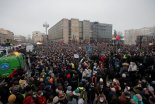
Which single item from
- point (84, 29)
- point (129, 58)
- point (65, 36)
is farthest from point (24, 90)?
point (84, 29)

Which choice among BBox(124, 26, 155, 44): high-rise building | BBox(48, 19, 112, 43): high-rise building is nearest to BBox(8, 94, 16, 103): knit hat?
BBox(48, 19, 112, 43): high-rise building

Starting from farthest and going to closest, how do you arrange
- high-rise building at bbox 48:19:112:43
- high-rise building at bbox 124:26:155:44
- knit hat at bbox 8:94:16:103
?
1. high-rise building at bbox 124:26:155:44
2. high-rise building at bbox 48:19:112:43
3. knit hat at bbox 8:94:16:103

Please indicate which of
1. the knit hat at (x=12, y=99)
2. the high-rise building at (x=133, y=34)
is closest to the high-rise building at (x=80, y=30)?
the high-rise building at (x=133, y=34)

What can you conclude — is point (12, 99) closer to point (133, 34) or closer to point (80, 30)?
point (80, 30)

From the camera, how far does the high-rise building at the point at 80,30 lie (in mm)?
79325

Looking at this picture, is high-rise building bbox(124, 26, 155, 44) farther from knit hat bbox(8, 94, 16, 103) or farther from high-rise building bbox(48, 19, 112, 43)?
knit hat bbox(8, 94, 16, 103)

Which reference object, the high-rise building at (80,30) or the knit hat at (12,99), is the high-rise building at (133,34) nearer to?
the high-rise building at (80,30)

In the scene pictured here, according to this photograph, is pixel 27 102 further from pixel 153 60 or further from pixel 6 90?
pixel 153 60

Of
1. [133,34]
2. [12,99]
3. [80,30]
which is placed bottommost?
[12,99]

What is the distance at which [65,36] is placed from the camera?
7944 cm

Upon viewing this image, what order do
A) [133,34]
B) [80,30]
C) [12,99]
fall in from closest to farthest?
[12,99] < [80,30] < [133,34]

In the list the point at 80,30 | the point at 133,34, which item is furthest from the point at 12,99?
the point at 133,34

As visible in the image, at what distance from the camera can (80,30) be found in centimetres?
8619

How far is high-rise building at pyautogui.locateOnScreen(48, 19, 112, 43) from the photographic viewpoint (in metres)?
79.3
